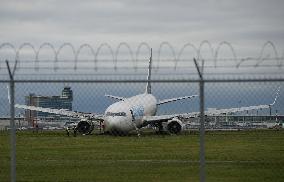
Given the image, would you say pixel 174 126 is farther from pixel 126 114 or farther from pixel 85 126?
pixel 85 126

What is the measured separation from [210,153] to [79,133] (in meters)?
25.2

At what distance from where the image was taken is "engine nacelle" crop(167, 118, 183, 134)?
48.5 meters

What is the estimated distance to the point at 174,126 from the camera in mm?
48875

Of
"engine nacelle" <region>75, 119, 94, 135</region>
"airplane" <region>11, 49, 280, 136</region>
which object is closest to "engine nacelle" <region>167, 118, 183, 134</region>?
"airplane" <region>11, 49, 280, 136</region>

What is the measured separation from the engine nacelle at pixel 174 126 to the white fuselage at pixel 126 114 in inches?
88.8

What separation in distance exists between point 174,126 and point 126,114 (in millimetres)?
5005

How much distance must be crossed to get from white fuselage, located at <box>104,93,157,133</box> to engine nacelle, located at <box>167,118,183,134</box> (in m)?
2.26

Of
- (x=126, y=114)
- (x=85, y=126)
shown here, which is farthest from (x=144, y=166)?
(x=85, y=126)

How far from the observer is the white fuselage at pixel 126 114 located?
44156mm

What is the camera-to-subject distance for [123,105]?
4644 cm

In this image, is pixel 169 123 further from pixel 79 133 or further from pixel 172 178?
pixel 172 178

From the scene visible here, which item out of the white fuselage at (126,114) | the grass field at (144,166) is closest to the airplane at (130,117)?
the white fuselage at (126,114)

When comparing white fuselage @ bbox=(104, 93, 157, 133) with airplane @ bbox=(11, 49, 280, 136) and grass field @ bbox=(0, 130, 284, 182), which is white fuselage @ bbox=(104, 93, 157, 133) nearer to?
airplane @ bbox=(11, 49, 280, 136)

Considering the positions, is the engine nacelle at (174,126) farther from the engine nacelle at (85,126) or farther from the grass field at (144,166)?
the grass field at (144,166)
